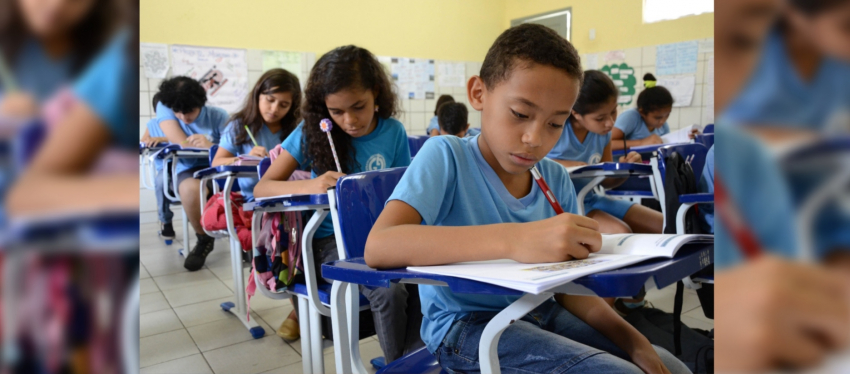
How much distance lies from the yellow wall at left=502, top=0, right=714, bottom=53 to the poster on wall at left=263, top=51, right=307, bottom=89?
268cm

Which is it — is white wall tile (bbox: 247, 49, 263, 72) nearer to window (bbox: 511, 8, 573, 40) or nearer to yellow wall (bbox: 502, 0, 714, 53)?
window (bbox: 511, 8, 573, 40)

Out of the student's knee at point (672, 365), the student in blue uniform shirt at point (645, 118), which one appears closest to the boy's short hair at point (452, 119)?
the student in blue uniform shirt at point (645, 118)

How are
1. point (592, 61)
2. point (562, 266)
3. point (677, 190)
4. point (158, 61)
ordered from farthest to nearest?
point (592, 61)
point (158, 61)
point (677, 190)
point (562, 266)

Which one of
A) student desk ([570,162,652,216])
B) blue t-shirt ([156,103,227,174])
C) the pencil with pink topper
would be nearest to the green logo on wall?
student desk ([570,162,652,216])

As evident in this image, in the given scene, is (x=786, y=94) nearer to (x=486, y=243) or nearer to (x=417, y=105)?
(x=486, y=243)

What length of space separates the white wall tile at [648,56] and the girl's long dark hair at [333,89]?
383 centimetres

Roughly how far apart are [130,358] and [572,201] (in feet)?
3.32

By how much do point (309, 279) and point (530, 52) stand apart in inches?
31.4

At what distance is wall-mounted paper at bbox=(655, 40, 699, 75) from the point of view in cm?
465

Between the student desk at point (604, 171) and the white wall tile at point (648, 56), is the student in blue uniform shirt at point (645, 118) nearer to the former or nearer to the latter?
the white wall tile at point (648, 56)

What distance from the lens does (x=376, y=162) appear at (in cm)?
187

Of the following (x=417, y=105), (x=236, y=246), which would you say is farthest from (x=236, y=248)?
(x=417, y=105)

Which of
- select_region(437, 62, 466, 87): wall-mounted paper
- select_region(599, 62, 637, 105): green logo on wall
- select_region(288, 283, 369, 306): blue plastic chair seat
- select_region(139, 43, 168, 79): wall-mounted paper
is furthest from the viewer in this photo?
select_region(437, 62, 466, 87): wall-mounted paper

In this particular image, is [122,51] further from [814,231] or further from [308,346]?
[308,346]
